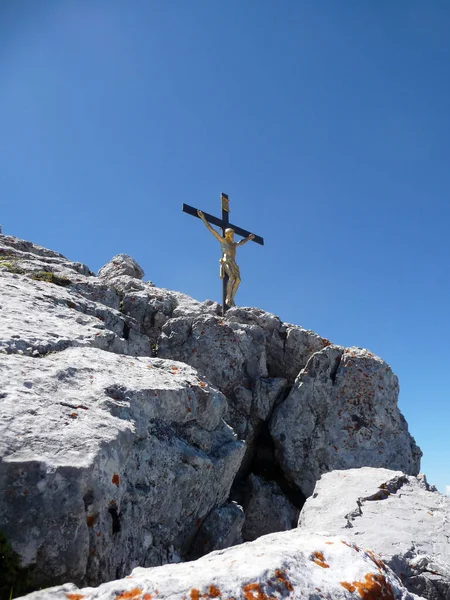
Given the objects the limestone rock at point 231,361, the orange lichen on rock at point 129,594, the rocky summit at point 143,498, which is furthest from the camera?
the limestone rock at point 231,361

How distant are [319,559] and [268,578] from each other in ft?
2.46

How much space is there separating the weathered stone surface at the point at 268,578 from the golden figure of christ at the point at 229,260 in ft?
71.8

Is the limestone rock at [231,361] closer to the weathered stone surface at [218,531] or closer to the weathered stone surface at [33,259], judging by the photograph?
the weathered stone surface at [33,259]

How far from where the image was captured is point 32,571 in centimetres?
438

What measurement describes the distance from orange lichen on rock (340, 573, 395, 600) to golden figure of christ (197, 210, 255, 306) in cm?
2209

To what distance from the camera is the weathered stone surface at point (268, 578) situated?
11.6 feet

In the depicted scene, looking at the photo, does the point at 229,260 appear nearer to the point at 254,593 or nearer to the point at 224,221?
the point at 224,221

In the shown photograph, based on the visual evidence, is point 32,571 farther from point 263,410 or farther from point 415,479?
point 263,410

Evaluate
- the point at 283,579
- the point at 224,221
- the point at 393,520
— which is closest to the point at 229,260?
the point at 224,221

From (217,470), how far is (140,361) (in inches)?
112

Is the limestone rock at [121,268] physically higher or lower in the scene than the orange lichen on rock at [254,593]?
higher

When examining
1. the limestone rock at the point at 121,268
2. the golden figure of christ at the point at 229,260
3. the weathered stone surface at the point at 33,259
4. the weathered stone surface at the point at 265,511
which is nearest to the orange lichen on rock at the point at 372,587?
the weathered stone surface at the point at 33,259

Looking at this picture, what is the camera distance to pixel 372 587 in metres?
3.95

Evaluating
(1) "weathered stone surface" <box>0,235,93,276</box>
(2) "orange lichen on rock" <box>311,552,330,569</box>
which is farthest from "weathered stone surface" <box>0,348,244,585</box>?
(1) "weathered stone surface" <box>0,235,93,276</box>
